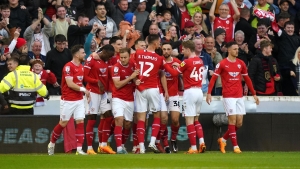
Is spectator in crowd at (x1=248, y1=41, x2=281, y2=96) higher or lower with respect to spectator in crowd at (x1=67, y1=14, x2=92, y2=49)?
lower

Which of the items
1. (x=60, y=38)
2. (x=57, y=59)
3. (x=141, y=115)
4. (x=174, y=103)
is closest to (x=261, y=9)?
(x=60, y=38)

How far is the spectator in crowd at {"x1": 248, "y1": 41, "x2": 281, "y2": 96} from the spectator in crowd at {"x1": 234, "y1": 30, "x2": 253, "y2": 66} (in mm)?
804

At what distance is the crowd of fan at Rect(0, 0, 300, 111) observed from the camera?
22266mm

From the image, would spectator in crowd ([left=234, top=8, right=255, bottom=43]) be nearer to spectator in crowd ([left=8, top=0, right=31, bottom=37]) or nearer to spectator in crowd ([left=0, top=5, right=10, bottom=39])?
spectator in crowd ([left=8, top=0, right=31, bottom=37])

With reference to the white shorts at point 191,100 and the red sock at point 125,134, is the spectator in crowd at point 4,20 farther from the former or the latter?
the white shorts at point 191,100

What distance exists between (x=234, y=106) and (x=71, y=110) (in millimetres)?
3481

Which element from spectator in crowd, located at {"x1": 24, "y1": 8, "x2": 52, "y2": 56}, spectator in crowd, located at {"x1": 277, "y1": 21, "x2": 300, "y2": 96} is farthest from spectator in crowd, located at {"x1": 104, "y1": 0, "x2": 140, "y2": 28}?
spectator in crowd, located at {"x1": 277, "y1": 21, "x2": 300, "y2": 96}

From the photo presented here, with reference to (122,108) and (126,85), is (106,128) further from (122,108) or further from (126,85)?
(126,85)

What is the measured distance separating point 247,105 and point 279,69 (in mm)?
2236

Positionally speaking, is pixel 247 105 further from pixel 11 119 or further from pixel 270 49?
pixel 11 119

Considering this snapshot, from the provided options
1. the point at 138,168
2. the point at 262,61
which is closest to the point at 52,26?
the point at 262,61

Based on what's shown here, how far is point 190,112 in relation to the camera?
19.5 m

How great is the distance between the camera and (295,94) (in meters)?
24.0

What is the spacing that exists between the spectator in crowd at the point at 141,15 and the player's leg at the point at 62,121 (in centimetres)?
586
